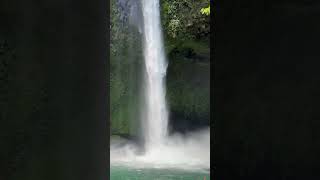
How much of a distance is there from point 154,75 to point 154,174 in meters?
6.03

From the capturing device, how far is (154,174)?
11.4 m

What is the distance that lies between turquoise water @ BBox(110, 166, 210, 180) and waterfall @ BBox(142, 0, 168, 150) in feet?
14.0

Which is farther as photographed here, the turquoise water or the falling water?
the falling water

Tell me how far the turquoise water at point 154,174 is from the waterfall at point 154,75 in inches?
169

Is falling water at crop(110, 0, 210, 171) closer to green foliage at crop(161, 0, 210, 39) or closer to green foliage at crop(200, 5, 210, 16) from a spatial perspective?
green foliage at crop(161, 0, 210, 39)

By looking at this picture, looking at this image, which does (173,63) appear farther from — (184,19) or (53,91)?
(53,91)

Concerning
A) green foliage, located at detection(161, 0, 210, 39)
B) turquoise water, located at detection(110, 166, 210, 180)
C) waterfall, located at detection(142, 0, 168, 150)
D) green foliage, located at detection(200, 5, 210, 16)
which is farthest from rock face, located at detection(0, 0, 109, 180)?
waterfall, located at detection(142, 0, 168, 150)

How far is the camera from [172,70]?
54.5ft

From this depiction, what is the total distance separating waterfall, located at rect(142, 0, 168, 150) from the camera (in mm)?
16531

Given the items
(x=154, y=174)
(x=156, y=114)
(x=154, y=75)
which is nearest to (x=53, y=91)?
(x=154, y=174)

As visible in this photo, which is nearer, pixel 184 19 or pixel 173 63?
pixel 184 19
